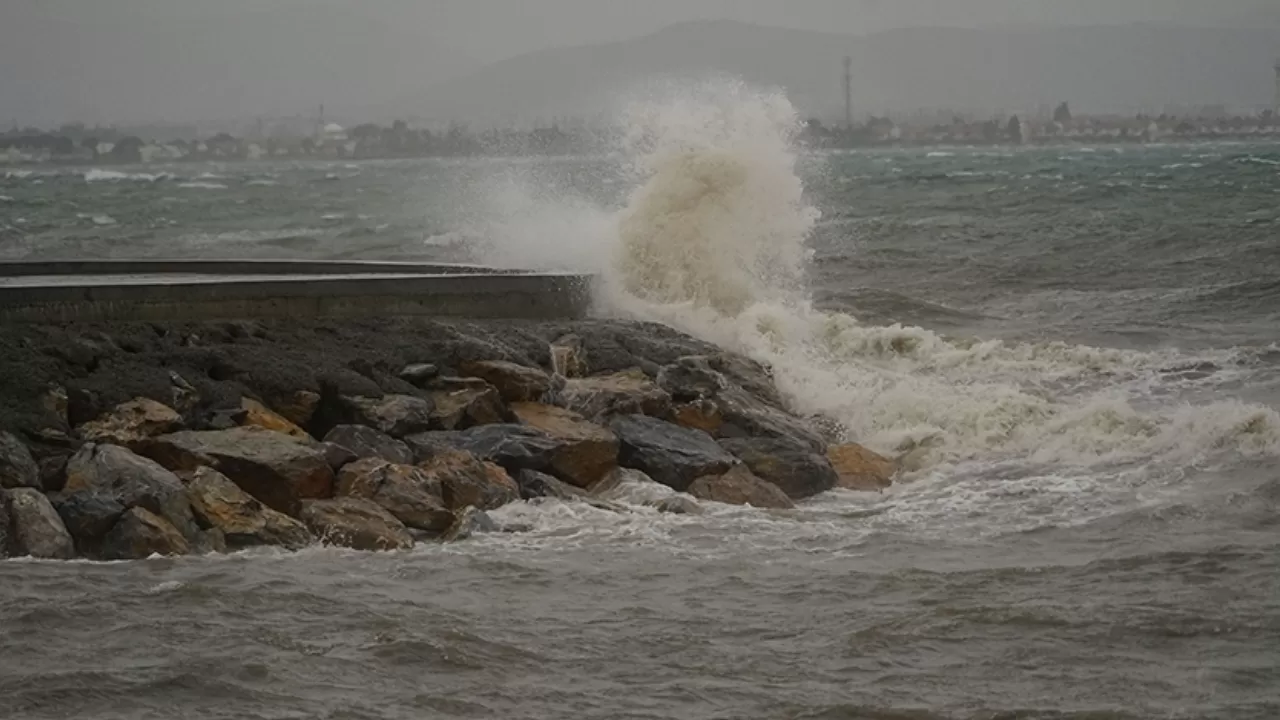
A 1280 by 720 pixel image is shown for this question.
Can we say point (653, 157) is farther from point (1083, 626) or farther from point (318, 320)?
point (1083, 626)

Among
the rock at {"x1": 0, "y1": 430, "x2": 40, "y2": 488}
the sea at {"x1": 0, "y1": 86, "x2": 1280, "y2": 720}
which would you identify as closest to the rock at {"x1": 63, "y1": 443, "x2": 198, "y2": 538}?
the rock at {"x1": 0, "y1": 430, "x2": 40, "y2": 488}

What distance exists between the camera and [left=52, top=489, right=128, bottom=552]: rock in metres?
9.48

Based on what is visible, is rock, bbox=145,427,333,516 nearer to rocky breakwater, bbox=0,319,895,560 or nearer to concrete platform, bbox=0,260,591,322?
rocky breakwater, bbox=0,319,895,560

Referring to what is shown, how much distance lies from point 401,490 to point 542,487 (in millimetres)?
1010

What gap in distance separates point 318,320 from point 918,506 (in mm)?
4635

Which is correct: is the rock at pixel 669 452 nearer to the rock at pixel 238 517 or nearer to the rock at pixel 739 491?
the rock at pixel 739 491

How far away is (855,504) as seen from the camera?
37.6ft

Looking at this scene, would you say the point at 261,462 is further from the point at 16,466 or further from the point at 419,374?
the point at 419,374

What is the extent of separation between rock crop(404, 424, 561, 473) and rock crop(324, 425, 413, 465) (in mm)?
145

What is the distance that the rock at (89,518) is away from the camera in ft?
31.1

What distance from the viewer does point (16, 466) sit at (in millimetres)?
9914

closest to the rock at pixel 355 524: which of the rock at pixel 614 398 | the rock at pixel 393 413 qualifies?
the rock at pixel 393 413

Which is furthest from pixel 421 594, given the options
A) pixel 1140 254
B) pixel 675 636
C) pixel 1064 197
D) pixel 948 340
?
pixel 1064 197

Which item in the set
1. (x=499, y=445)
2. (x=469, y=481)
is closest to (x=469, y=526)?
(x=469, y=481)
